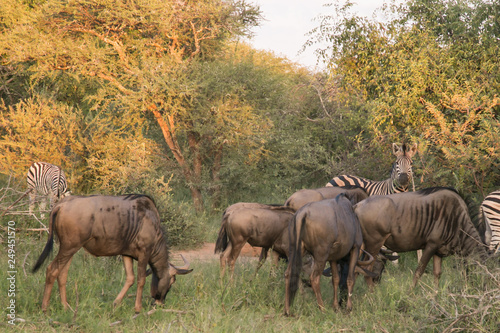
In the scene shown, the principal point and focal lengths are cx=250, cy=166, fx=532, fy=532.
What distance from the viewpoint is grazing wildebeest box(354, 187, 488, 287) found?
6.42m

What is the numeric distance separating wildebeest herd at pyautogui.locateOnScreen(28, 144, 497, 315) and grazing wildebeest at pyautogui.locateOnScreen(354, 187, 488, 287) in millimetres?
12

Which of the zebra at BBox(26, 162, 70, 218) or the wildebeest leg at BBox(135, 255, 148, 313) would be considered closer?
the wildebeest leg at BBox(135, 255, 148, 313)

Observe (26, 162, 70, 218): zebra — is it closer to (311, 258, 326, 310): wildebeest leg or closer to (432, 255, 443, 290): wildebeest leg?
(311, 258, 326, 310): wildebeest leg

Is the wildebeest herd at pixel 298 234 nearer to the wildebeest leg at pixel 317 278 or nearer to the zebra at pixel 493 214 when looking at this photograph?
the wildebeest leg at pixel 317 278

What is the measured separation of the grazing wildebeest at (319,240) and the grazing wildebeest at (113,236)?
4.07 feet

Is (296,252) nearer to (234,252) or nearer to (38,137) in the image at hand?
(234,252)

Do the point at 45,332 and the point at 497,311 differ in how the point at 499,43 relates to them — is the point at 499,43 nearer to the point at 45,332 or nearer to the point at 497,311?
the point at 497,311

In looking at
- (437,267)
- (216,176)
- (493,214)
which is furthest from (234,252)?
(216,176)

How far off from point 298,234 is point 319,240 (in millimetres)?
229

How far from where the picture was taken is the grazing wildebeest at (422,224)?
6.42 meters

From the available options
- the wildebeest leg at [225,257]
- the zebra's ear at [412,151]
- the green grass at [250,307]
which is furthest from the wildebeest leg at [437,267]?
the wildebeest leg at [225,257]

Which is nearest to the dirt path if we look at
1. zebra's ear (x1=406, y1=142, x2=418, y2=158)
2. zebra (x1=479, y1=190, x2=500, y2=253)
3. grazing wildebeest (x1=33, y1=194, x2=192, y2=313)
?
grazing wildebeest (x1=33, y1=194, x2=192, y2=313)

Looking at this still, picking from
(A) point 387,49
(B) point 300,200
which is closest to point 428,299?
(B) point 300,200

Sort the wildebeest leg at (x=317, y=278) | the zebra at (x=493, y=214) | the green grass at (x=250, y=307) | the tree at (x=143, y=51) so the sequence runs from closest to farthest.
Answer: the green grass at (x=250, y=307)
the wildebeest leg at (x=317, y=278)
the zebra at (x=493, y=214)
the tree at (x=143, y=51)
